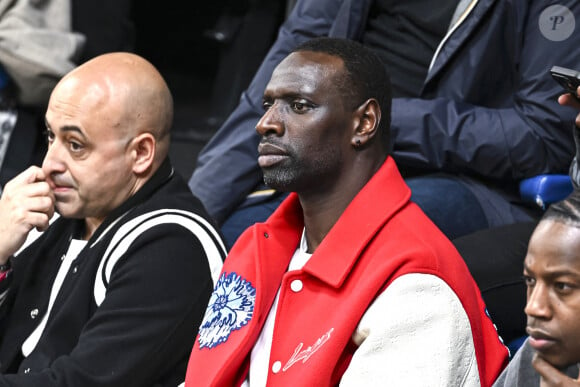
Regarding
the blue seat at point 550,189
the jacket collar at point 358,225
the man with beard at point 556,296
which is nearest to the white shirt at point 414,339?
the jacket collar at point 358,225

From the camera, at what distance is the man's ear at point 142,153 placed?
106 inches

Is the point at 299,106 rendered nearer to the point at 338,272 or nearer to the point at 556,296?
the point at 338,272

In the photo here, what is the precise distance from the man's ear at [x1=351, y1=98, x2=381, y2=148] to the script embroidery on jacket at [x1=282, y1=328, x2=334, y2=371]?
0.44 metres

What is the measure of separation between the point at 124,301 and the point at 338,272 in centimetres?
58

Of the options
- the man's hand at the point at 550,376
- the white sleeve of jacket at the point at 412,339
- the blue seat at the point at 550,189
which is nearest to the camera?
the man's hand at the point at 550,376

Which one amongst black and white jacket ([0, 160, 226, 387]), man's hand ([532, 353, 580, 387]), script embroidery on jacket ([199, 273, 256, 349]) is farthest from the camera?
black and white jacket ([0, 160, 226, 387])

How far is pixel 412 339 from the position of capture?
1.95 metres

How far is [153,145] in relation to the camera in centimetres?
271

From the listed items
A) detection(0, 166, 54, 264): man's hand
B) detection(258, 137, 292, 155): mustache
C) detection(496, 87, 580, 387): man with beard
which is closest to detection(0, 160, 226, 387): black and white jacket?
detection(0, 166, 54, 264): man's hand

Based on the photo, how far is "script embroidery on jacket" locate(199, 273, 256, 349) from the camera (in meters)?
2.21

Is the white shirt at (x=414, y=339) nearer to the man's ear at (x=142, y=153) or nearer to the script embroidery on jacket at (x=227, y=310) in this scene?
the script embroidery on jacket at (x=227, y=310)

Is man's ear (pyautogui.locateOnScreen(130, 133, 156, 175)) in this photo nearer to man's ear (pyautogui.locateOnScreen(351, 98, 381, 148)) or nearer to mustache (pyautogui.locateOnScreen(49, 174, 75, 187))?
mustache (pyautogui.locateOnScreen(49, 174, 75, 187))

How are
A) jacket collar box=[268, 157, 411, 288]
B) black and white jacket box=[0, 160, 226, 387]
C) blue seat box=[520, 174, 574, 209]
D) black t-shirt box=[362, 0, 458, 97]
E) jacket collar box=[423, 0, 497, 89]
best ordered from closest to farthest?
1. jacket collar box=[268, 157, 411, 288]
2. black and white jacket box=[0, 160, 226, 387]
3. blue seat box=[520, 174, 574, 209]
4. jacket collar box=[423, 0, 497, 89]
5. black t-shirt box=[362, 0, 458, 97]

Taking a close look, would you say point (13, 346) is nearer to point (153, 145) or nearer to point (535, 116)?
point (153, 145)
